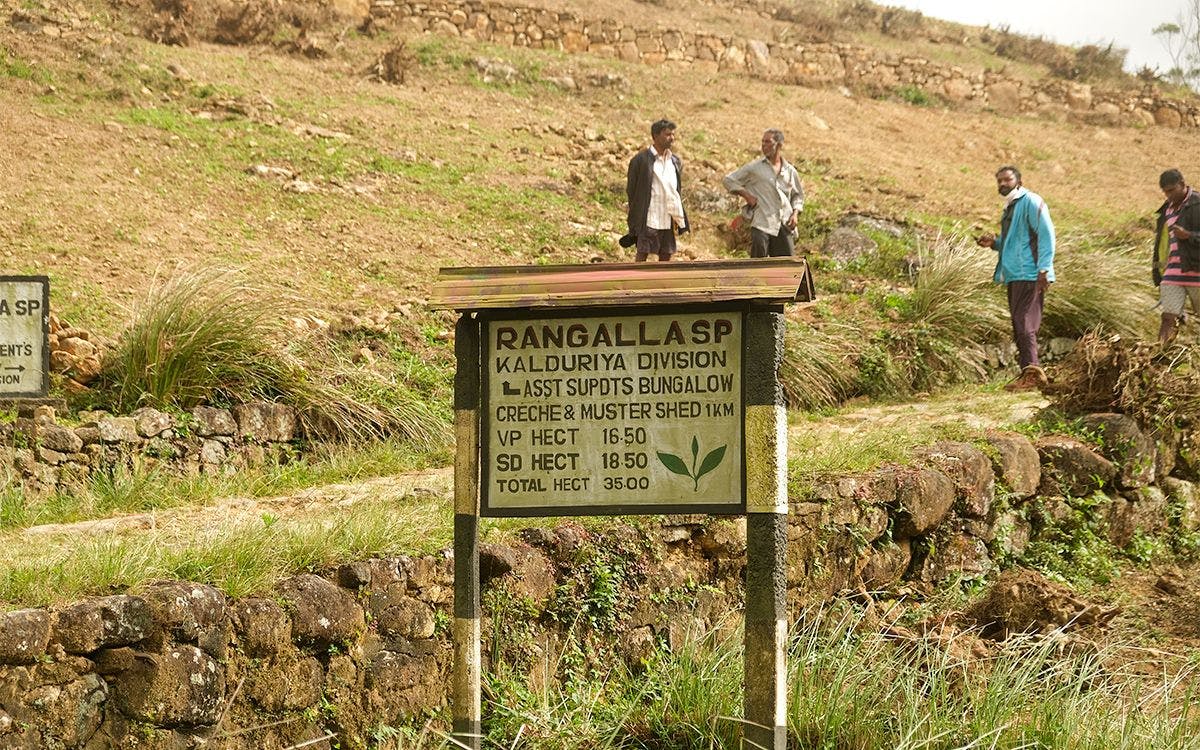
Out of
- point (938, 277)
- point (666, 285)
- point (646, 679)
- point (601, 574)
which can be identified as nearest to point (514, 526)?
point (601, 574)

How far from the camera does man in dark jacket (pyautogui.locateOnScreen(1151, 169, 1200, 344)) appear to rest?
1070cm

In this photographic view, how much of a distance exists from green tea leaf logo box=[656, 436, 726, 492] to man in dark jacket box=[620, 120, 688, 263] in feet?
19.6

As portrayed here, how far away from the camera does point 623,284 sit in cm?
458

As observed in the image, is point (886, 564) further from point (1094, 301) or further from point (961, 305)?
point (1094, 301)

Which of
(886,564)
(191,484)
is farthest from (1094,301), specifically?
(191,484)

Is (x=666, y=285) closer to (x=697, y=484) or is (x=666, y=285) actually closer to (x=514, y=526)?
(x=697, y=484)

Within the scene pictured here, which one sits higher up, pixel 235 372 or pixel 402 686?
pixel 235 372

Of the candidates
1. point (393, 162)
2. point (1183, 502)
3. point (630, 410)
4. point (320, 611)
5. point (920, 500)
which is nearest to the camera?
point (630, 410)

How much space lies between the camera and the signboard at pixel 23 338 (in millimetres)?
8023

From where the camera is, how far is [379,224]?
13477 mm

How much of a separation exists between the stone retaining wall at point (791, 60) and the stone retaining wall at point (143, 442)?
13858 mm

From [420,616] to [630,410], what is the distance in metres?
1.49

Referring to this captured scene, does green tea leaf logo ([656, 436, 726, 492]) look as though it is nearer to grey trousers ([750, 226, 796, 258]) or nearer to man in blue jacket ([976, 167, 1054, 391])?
grey trousers ([750, 226, 796, 258])

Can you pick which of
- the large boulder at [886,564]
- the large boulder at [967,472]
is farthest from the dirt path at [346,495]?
the large boulder at [886,564]
